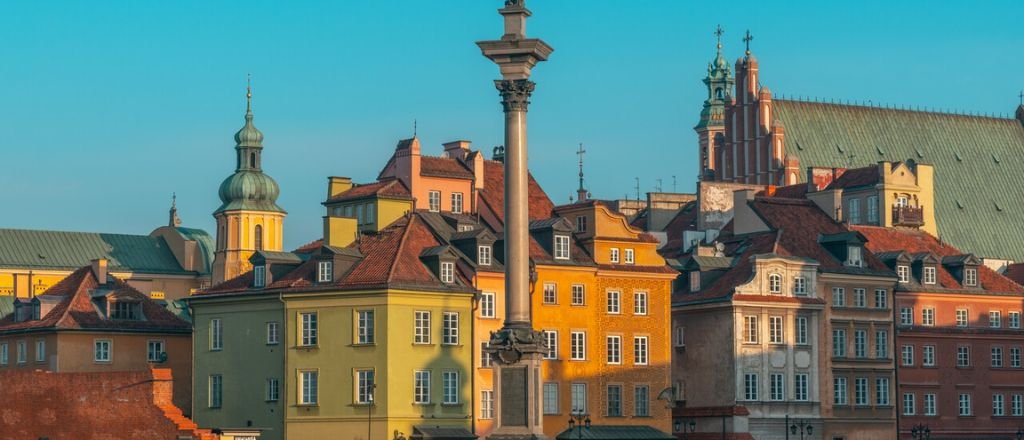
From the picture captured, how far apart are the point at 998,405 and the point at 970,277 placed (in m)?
7.01

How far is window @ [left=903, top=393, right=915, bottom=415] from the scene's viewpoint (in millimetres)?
119625

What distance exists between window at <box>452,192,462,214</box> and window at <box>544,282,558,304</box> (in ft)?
39.8

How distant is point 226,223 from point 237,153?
5.45 meters

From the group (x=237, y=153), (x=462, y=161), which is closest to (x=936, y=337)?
(x=462, y=161)

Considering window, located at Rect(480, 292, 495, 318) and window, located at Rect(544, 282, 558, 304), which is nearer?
window, located at Rect(480, 292, 495, 318)

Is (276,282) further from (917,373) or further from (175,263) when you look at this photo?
(175,263)

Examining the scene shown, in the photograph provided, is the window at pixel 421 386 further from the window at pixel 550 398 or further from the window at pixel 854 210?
the window at pixel 854 210

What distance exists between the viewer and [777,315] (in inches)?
4518

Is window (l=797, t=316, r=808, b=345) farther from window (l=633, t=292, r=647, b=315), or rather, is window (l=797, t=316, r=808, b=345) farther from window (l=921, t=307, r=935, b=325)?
window (l=633, t=292, r=647, b=315)

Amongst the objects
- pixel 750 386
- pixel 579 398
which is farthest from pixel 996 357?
pixel 579 398

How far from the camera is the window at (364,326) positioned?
10256 centimetres

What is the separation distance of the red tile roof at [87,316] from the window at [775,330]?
28.7 m

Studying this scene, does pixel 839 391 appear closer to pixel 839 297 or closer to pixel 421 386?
pixel 839 297

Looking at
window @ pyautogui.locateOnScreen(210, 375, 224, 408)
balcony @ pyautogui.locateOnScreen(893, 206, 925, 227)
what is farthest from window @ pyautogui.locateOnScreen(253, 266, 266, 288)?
balcony @ pyautogui.locateOnScreen(893, 206, 925, 227)
